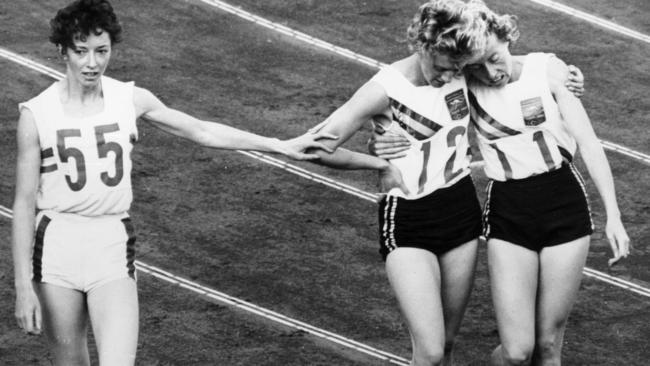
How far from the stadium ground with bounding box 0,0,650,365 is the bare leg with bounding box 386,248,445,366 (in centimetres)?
158

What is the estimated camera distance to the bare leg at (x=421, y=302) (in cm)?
712

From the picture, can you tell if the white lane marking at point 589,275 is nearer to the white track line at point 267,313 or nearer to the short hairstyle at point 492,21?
the white track line at point 267,313

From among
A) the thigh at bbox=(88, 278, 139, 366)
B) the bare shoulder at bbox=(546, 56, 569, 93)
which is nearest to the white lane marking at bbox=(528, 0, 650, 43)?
the bare shoulder at bbox=(546, 56, 569, 93)

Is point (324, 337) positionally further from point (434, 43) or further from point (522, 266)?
point (434, 43)

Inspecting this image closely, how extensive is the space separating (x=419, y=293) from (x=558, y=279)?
2.60 feet

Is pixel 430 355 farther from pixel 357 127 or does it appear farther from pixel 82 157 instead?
pixel 82 157

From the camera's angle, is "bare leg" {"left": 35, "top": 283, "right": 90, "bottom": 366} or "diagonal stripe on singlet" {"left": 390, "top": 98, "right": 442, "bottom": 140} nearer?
"bare leg" {"left": 35, "top": 283, "right": 90, "bottom": 366}

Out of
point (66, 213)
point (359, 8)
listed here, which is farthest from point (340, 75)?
point (66, 213)

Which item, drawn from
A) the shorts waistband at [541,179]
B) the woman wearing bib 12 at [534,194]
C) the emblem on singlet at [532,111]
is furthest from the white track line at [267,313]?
the emblem on singlet at [532,111]

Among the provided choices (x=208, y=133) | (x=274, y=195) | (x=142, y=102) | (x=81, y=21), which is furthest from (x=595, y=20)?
(x=81, y=21)

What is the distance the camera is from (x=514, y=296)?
7375 mm

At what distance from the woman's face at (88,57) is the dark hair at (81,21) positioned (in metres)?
0.02

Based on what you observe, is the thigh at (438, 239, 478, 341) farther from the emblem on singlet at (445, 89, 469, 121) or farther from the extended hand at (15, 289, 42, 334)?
the extended hand at (15, 289, 42, 334)

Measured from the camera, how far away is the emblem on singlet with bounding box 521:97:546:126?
733 cm
